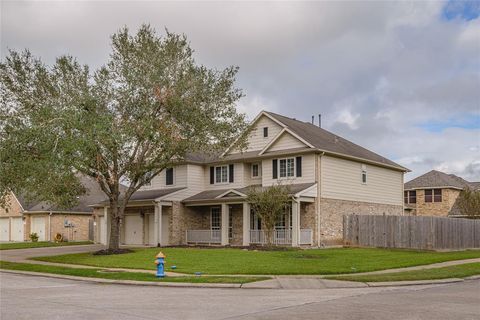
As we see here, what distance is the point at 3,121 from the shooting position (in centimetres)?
2702

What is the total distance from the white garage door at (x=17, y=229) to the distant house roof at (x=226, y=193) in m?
21.7

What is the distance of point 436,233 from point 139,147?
16665 millimetres

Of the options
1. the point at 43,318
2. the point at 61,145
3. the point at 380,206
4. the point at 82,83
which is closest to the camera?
the point at 43,318

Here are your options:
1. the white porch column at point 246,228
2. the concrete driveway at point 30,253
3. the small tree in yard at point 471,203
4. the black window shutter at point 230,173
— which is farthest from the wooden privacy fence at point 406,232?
the concrete driveway at point 30,253

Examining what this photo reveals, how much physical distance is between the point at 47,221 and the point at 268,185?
23910mm

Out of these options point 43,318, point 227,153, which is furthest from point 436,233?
point 43,318

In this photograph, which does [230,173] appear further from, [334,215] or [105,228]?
[105,228]

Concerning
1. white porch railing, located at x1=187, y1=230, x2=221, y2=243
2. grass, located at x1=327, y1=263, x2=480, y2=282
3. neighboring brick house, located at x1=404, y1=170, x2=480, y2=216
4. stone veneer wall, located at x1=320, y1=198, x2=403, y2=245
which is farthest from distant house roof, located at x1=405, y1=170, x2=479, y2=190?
grass, located at x1=327, y1=263, x2=480, y2=282

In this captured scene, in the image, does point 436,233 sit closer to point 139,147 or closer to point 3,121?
point 139,147

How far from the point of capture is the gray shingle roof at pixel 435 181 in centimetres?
4962

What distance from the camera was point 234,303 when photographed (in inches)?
500

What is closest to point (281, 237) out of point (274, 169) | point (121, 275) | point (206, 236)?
point (274, 169)

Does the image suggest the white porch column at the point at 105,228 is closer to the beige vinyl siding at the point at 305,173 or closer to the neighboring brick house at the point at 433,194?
the beige vinyl siding at the point at 305,173

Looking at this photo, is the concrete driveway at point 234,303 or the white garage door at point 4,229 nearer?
the concrete driveway at point 234,303
